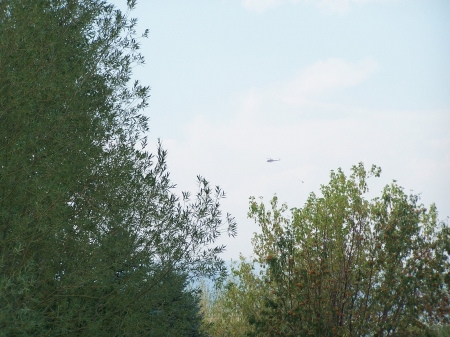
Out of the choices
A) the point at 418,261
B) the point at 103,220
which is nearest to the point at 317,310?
the point at 418,261

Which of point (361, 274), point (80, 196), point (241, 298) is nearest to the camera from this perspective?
point (80, 196)

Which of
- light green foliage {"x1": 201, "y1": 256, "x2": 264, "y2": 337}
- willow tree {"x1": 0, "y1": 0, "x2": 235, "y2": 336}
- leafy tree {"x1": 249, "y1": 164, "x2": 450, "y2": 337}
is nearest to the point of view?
willow tree {"x1": 0, "y1": 0, "x2": 235, "y2": 336}

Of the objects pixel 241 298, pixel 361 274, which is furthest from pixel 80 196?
pixel 241 298

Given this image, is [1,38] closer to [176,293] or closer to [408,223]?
[176,293]

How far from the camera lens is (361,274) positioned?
13.9 meters

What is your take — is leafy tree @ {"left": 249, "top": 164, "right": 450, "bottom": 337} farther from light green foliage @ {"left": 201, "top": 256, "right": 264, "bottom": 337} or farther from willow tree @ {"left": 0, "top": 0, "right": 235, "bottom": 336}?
willow tree @ {"left": 0, "top": 0, "right": 235, "bottom": 336}

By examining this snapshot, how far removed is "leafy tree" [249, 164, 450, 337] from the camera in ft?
44.9

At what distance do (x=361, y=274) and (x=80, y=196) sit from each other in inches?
333

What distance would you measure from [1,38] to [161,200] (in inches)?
139

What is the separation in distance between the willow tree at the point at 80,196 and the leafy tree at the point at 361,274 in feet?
17.6

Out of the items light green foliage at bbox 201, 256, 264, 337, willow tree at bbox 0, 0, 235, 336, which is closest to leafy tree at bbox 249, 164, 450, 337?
light green foliage at bbox 201, 256, 264, 337

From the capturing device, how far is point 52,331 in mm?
7000

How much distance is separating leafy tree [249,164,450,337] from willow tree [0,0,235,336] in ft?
17.6

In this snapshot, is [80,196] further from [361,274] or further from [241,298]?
[241,298]
